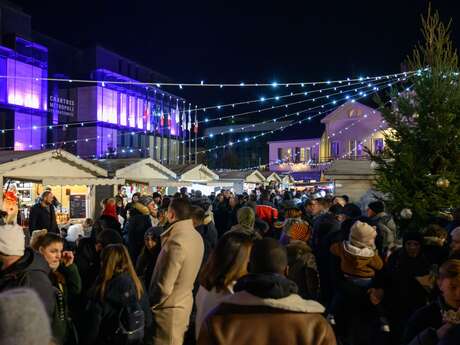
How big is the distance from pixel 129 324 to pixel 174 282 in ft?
1.79

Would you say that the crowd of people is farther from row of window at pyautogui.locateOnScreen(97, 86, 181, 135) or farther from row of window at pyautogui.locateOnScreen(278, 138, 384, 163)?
row of window at pyautogui.locateOnScreen(97, 86, 181, 135)

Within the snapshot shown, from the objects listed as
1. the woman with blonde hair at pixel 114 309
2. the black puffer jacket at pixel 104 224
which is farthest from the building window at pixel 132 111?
the woman with blonde hair at pixel 114 309

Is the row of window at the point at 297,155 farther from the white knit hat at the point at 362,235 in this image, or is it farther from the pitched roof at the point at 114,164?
the white knit hat at the point at 362,235

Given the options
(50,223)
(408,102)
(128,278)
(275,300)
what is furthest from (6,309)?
(408,102)

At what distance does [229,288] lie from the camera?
3.04m

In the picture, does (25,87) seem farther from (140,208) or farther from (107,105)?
(140,208)

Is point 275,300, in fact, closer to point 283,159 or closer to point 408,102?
point 408,102

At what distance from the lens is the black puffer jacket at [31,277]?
10.5ft

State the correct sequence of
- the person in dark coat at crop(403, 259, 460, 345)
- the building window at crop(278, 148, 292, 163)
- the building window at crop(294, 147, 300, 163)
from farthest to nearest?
the building window at crop(278, 148, 292, 163), the building window at crop(294, 147, 300, 163), the person in dark coat at crop(403, 259, 460, 345)

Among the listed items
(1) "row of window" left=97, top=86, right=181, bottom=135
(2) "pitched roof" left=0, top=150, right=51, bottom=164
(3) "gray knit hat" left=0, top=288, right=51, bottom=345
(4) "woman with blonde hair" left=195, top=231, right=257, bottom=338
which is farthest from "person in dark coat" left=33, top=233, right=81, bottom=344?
(1) "row of window" left=97, top=86, right=181, bottom=135

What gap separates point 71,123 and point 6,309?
3991cm

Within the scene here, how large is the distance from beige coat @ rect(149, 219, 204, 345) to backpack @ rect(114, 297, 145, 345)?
0.32 m

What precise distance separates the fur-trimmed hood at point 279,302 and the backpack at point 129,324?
1998 millimetres

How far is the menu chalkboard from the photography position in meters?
16.4
